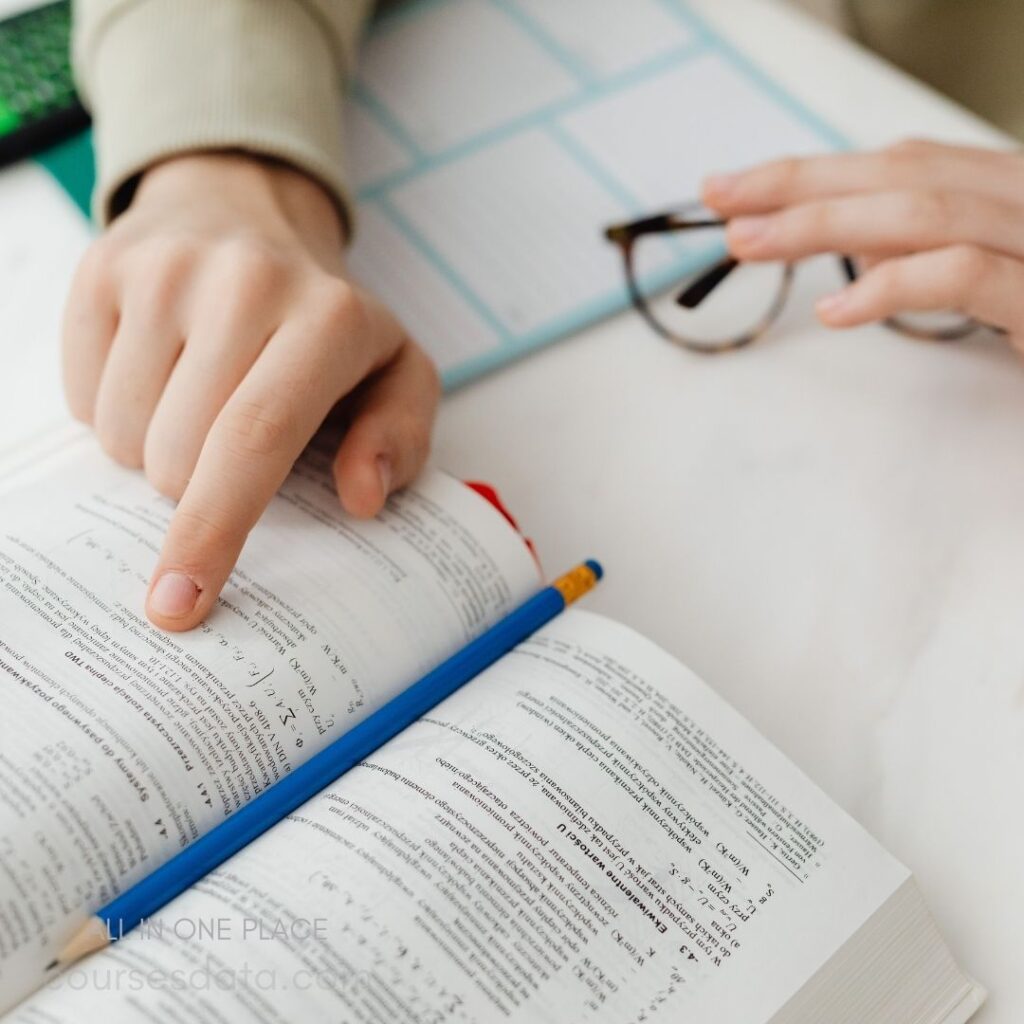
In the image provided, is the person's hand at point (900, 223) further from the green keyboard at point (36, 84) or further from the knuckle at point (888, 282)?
the green keyboard at point (36, 84)

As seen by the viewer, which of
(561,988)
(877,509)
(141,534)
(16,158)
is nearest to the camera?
(561,988)

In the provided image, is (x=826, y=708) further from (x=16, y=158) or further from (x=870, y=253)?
(x=16, y=158)

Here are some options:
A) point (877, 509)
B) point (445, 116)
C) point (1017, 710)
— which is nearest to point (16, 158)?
point (445, 116)

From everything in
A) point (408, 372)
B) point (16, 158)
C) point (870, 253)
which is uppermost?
point (870, 253)

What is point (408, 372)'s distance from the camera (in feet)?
1.94

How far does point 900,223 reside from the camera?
640 mm

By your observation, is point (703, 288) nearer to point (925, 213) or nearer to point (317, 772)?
point (925, 213)

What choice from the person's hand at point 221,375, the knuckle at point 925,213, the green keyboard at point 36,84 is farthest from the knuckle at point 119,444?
the knuckle at point 925,213

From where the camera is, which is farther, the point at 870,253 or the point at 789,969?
the point at 870,253

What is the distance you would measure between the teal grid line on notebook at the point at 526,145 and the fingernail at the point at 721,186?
0.08 m

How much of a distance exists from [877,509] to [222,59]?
19.8 inches

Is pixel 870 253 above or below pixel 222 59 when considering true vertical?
above

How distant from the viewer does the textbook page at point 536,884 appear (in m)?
0.38

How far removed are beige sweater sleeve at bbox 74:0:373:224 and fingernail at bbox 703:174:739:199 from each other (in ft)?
0.76
